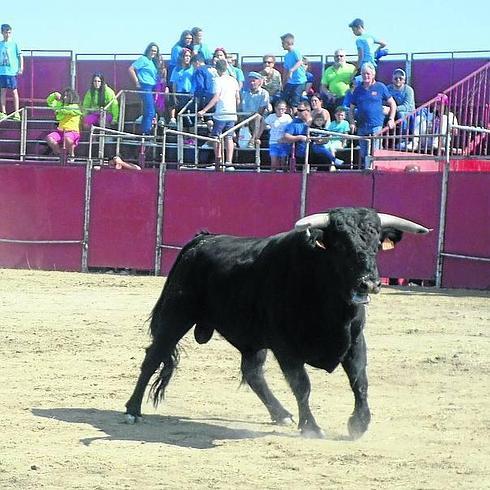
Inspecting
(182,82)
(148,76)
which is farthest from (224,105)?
(148,76)

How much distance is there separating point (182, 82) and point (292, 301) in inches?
457

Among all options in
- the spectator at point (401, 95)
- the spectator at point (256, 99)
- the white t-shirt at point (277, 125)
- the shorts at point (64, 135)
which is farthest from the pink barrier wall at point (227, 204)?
the shorts at point (64, 135)

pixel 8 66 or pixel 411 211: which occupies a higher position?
pixel 8 66

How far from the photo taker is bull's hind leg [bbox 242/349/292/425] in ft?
23.7

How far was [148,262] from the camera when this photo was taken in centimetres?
1767

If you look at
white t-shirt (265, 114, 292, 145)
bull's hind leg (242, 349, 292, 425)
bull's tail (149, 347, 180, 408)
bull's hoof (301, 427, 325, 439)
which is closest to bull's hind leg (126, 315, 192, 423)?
bull's tail (149, 347, 180, 408)

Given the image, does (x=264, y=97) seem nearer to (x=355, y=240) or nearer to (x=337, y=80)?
(x=337, y=80)

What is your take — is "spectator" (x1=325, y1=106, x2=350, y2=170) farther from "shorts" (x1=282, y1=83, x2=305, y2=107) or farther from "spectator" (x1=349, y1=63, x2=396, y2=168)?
"shorts" (x1=282, y1=83, x2=305, y2=107)

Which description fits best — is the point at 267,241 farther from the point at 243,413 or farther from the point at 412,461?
the point at 412,461

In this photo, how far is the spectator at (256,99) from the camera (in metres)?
17.2

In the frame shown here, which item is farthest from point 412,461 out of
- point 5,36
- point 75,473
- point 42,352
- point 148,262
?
point 5,36

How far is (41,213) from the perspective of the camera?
1825 cm

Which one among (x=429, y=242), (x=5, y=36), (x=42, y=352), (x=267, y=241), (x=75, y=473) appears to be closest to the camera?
(x=75, y=473)

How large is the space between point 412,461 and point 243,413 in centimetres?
178
